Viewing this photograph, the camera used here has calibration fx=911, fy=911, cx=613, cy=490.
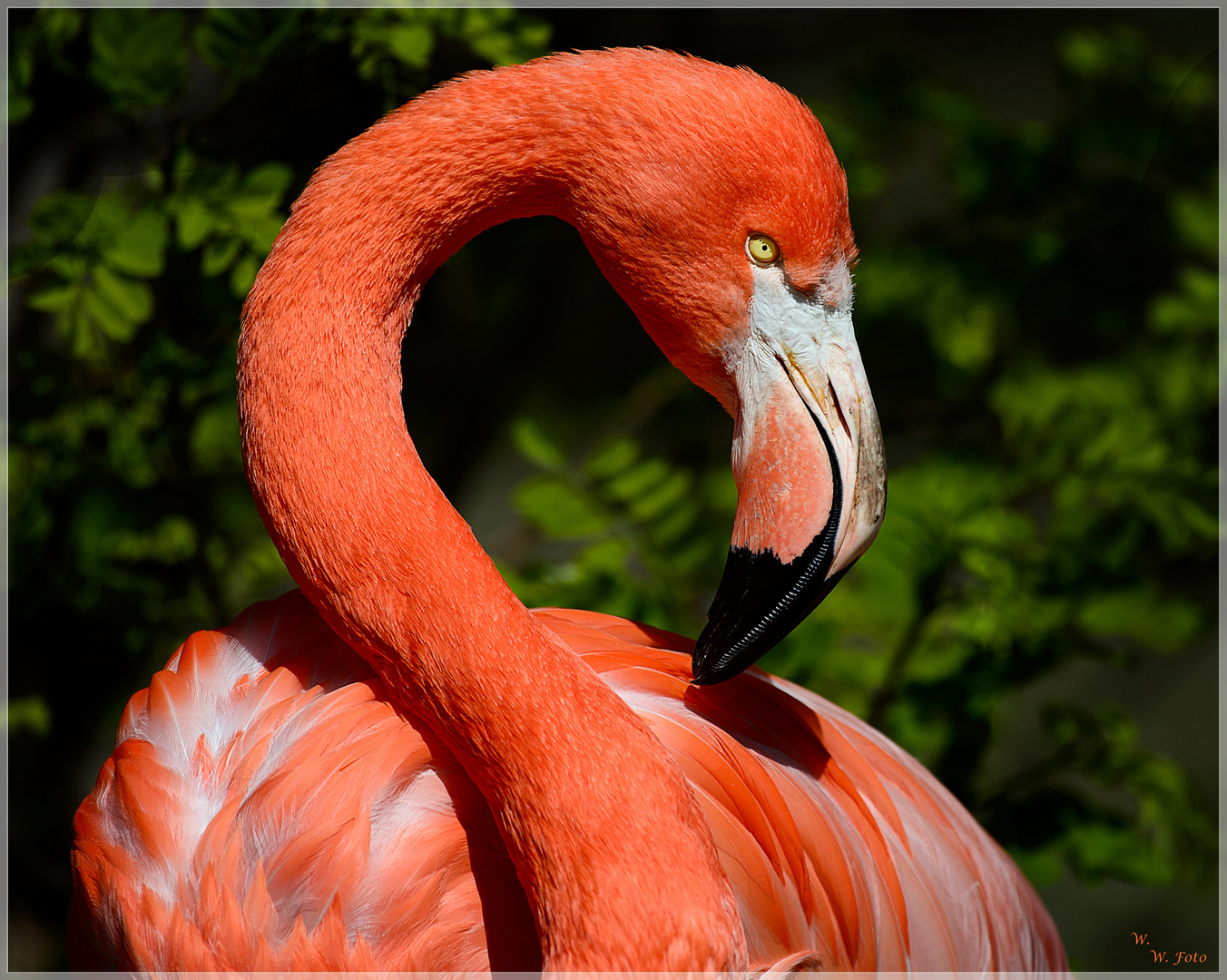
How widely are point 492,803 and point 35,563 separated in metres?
1.13

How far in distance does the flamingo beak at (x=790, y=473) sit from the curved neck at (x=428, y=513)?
0.16m

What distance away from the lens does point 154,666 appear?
191cm

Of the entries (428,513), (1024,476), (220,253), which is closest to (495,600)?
(428,513)

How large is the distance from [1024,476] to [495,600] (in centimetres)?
123

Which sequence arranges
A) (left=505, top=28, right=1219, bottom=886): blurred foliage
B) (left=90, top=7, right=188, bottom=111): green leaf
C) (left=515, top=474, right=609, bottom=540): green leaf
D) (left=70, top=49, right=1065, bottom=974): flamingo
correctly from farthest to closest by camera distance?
(left=505, top=28, right=1219, bottom=886): blurred foliage < (left=515, top=474, right=609, bottom=540): green leaf < (left=90, top=7, right=188, bottom=111): green leaf < (left=70, top=49, right=1065, bottom=974): flamingo

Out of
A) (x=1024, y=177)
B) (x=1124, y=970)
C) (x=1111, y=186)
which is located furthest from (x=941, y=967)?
(x=1111, y=186)

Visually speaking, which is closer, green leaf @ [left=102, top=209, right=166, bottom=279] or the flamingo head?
the flamingo head

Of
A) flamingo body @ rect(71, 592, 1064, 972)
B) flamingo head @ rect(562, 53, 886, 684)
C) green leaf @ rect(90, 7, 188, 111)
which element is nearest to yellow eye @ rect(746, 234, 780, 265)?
flamingo head @ rect(562, 53, 886, 684)

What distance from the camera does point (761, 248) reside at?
908 millimetres

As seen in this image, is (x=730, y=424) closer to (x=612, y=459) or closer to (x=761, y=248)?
(x=612, y=459)

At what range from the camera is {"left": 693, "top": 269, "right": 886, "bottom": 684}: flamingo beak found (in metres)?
0.88

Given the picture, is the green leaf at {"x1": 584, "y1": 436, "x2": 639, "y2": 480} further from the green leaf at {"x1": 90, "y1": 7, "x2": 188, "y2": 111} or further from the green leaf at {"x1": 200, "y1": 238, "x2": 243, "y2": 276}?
the green leaf at {"x1": 90, "y1": 7, "x2": 188, "y2": 111}

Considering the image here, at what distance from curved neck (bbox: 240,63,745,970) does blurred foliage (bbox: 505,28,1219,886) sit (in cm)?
62

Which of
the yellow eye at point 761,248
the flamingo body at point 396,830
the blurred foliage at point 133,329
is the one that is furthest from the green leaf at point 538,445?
the yellow eye at point 761,248
